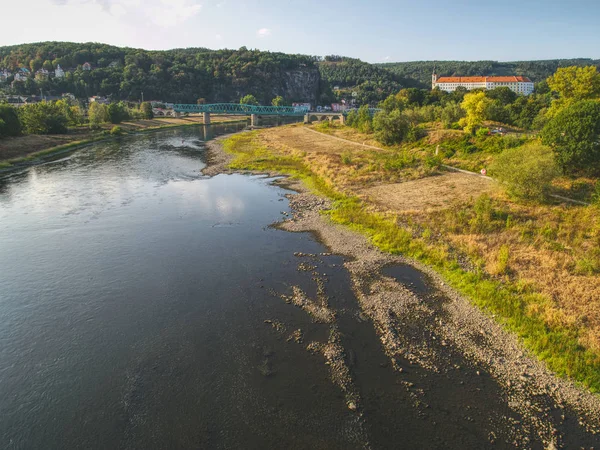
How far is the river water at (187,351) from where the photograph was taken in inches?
533

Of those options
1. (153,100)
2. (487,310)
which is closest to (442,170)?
(487,310)

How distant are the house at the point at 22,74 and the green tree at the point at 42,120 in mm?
115332

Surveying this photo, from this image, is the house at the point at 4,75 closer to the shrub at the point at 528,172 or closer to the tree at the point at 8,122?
the tree at the point at 8,122

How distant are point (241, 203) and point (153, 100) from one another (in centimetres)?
16470

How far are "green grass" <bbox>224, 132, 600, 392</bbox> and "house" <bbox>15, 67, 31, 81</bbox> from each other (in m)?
192

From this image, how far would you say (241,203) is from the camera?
3941cm

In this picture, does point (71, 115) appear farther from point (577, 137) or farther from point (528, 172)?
point (577, 137)

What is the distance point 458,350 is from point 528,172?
70.7 feet

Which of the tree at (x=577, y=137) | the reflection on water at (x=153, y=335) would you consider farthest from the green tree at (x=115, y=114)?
the tree at (x=577, y=137)

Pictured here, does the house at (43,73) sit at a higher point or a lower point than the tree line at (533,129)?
higher

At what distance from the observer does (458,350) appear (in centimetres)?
1739

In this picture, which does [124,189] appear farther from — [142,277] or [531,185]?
[531,185]

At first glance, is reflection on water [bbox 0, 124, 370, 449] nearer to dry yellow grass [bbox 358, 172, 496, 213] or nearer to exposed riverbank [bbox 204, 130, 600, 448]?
exposed riverbank [bbox 204, 130, 600, 448]

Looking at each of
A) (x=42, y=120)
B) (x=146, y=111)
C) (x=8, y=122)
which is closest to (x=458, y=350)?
(x=8, y=122)
